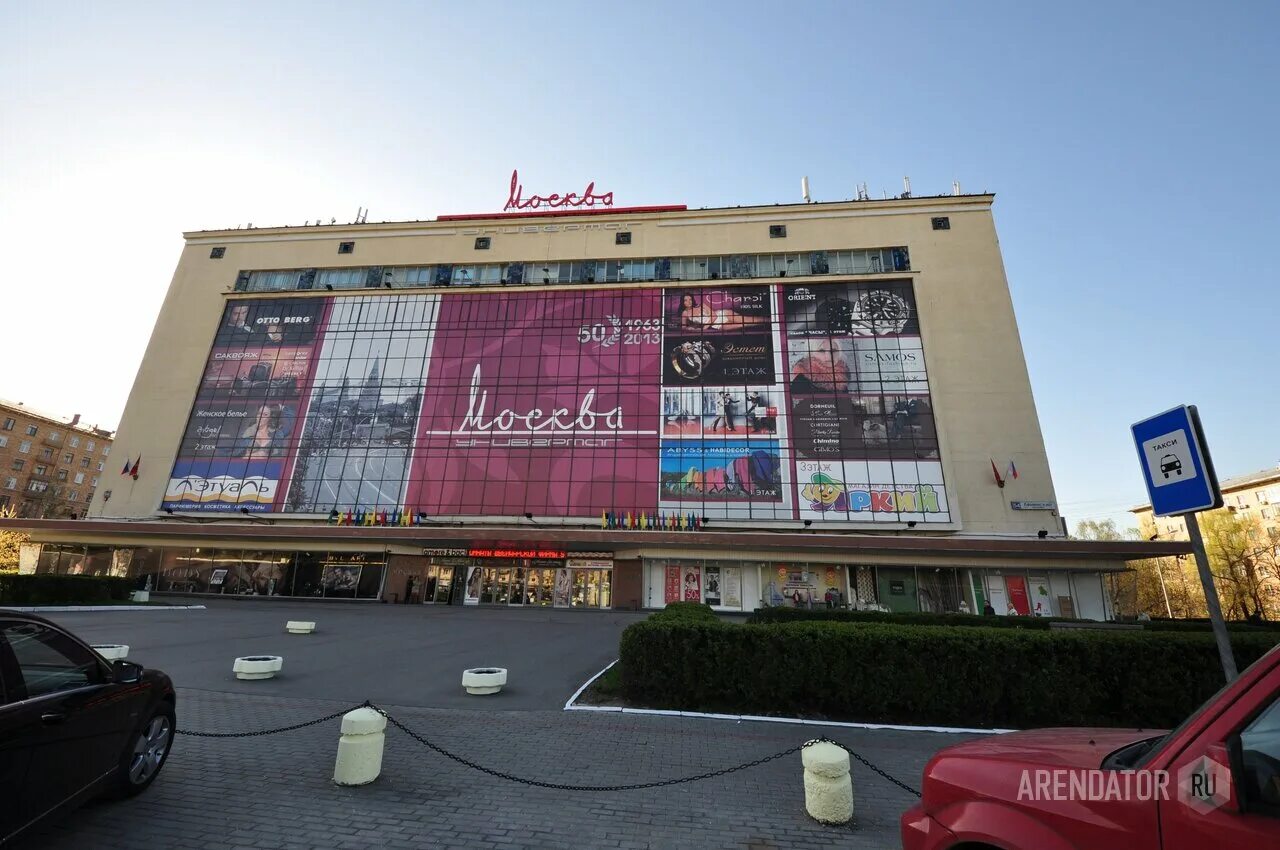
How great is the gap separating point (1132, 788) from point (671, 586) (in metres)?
33.1

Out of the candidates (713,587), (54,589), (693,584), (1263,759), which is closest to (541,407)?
(693,584)

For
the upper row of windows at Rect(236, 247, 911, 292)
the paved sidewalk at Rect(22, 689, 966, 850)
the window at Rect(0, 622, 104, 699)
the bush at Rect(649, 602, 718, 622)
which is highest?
the upper row of windows at Rect(236, 247, 911, 292)

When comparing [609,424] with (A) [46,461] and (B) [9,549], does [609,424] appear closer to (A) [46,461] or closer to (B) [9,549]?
(B) [9,549]

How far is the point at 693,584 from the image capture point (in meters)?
34.0

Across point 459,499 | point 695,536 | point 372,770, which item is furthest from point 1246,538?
point 372,770

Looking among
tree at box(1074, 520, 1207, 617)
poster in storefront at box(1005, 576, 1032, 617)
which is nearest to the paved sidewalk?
poster in storefront at box(1005, 576, 1032, 617)

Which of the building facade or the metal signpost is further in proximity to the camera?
the building facade

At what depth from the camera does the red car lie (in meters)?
1.85

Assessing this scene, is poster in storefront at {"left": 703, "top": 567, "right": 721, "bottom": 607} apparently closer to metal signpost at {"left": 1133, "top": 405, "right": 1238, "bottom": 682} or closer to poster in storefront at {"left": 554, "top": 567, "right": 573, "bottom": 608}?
poster in storefront at {"left": 554, "top": 567, "right": 573, "bottom": 608}

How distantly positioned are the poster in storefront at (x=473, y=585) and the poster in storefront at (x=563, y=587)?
535cm

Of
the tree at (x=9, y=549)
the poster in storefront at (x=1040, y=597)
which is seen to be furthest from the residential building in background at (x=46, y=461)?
the poster in storefront at (x=1040, y=597)

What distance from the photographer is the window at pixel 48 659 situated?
4402 mm

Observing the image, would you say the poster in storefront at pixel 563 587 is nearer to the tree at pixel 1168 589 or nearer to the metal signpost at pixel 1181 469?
the metal signpost at pixel 1181 469

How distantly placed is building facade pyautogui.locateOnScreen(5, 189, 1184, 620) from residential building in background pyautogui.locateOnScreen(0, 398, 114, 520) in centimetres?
4553
